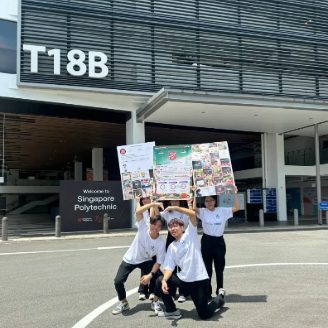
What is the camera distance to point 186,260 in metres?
4.82

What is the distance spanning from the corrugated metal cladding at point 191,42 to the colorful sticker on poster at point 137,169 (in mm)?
10521

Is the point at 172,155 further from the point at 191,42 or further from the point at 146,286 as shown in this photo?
the point at 191,42

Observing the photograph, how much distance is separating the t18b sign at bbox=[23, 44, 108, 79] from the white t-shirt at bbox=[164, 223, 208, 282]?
477 inches

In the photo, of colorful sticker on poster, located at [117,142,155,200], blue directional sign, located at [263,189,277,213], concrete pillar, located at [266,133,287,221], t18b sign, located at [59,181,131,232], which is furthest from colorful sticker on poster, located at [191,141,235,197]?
concrete pillar, located at [266,133,287,221]

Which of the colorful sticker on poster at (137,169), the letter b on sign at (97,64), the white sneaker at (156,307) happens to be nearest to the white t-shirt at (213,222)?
the colorful sticker on poster at (137,169)

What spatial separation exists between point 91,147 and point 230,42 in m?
14.2

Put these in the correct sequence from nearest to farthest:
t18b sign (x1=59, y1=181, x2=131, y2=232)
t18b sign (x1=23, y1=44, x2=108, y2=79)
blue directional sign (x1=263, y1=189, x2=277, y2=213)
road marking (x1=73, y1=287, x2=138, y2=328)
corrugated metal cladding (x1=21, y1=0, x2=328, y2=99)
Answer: road marking (x1=73, y1=287, x2=138, y2=328), t18b sign (x1=23, y1=44, x2=108, y2=79), corrugated metal cladding (x1=21, y1=0, x2=328, y2=99), t18b sign (x1=59, y1=181, x2=131, y2=232), blue directional sign (x1=263, y1=189, x2=277, y2=213)

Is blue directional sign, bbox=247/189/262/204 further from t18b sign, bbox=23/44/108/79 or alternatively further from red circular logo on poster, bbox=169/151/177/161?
red circular logo on poster, bbox=169/151/177/161

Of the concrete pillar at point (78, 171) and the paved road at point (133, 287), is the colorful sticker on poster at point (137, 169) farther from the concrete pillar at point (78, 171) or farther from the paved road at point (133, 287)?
the concrete pillar at point (78, 171)

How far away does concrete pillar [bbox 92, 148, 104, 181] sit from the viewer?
1040 inches

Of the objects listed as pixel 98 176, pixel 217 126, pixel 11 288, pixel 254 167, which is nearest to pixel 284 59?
pixel 217 126

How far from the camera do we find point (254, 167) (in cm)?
2552

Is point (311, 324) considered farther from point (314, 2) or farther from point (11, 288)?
point (314, 2)

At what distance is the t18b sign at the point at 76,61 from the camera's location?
49.2 feet
